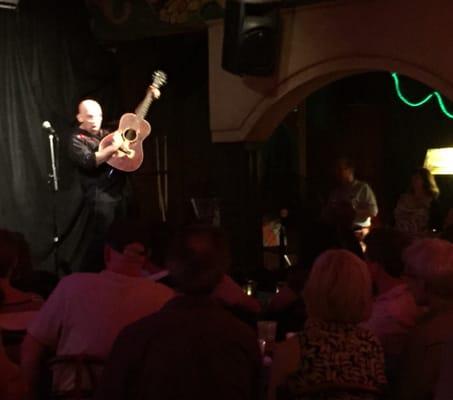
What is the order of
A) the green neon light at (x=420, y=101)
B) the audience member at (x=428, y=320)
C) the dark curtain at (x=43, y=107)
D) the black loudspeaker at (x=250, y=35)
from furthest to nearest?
the green neon light at (x=420, y=101) → the dark curtain at (x=43, y=107) → the black loudspeaker at (x=250, y=35) → the audience member at (x=428, y=320)

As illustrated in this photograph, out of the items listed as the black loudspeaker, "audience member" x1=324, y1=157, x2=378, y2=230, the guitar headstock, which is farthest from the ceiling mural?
"audience member" x1=324, y1=157, x2=378, y2=230

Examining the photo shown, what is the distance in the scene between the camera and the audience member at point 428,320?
2.16 meters

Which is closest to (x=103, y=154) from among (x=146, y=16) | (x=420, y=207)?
(x=146, y=16)

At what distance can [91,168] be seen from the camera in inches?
230

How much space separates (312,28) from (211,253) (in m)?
4.06

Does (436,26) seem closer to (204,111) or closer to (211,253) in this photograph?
(204,111)

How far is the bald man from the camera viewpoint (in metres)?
5.84

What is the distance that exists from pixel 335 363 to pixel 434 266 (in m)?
0.48

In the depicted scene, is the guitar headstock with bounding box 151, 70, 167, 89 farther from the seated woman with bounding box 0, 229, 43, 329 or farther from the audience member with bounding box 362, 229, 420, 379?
the audience member with bounding box 362, 229, 420, 379

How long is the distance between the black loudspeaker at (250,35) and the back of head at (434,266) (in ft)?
10.7

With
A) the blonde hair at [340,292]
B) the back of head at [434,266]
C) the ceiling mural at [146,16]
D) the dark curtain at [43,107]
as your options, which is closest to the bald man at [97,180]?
the dark curtain at [43,107]

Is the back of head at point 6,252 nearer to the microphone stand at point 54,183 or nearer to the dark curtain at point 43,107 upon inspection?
the microphone stand at point 54,183

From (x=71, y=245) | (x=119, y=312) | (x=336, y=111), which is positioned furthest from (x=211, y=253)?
(x=336, y=111)

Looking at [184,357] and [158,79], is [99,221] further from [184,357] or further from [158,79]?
[184,357]
